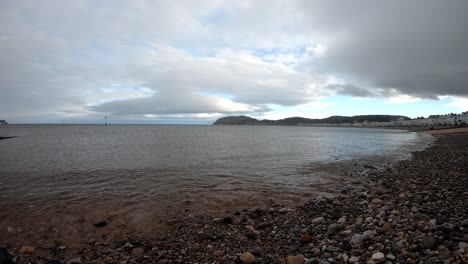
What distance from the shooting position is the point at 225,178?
17766mm

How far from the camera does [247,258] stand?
6.01 metres

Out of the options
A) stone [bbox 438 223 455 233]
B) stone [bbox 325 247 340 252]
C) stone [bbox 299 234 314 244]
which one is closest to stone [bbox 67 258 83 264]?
stone [bbox 299 234 314 244]

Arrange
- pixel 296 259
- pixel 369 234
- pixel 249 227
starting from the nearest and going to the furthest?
pixel 296 259, pixel 369 234, pixel 249 227

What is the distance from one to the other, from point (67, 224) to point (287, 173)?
14698 mm

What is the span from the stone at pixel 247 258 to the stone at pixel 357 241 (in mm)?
2471

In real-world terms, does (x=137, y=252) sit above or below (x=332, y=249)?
below

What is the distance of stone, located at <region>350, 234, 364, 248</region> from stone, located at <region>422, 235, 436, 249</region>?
1253mm

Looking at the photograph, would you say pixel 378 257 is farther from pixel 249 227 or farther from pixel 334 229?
pixel 249 227

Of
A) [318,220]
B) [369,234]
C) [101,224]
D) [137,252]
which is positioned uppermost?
[369,234]

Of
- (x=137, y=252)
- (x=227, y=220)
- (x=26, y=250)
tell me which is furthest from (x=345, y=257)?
(x=26, y=250)

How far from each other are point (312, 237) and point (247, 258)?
213 centimetres

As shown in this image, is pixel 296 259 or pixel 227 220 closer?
pixel 296 259

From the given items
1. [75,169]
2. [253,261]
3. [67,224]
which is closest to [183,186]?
[67,224]

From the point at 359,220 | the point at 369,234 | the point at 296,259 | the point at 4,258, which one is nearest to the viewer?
the point at 4,258
